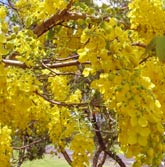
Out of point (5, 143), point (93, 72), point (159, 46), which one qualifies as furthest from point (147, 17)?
point (159, 46)

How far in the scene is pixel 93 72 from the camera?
2.13 m

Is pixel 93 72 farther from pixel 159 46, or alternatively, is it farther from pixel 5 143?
pixel 5 143

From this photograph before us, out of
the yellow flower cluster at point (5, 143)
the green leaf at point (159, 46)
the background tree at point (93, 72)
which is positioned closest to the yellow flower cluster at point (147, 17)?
the background tree at point (93, 72)

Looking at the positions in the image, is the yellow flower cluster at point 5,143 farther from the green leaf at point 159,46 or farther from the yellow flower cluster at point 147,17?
the green leaf at point 159,46

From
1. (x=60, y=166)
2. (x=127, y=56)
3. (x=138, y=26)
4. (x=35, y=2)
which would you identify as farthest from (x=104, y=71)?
(x=60, y=166)

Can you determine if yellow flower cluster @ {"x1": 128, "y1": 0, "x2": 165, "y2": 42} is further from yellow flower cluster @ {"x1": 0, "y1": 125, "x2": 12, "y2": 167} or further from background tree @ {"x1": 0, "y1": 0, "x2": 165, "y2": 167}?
yellow flower cluster @ {"x1": 0, "y1": 125, "x2": 12, "y2": 167}

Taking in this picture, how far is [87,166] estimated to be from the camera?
348cm

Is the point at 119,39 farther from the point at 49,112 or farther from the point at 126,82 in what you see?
the point at 49,112

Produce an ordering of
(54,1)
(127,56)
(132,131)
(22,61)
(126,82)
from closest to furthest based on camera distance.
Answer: (132,131), (126,82), (127,56), (22,61), (54,1)

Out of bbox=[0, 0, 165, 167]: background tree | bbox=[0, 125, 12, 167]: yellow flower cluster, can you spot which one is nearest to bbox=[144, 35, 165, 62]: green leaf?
bbox=[0, 0, 165, 167]: background tree

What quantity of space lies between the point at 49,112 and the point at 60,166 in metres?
14.6

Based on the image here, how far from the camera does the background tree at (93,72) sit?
5.76ft

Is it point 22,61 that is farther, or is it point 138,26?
point 138,26

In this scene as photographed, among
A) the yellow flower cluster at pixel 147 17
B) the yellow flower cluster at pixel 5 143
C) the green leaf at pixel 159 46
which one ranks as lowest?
the yellow flower cluster at pixel 5 143
